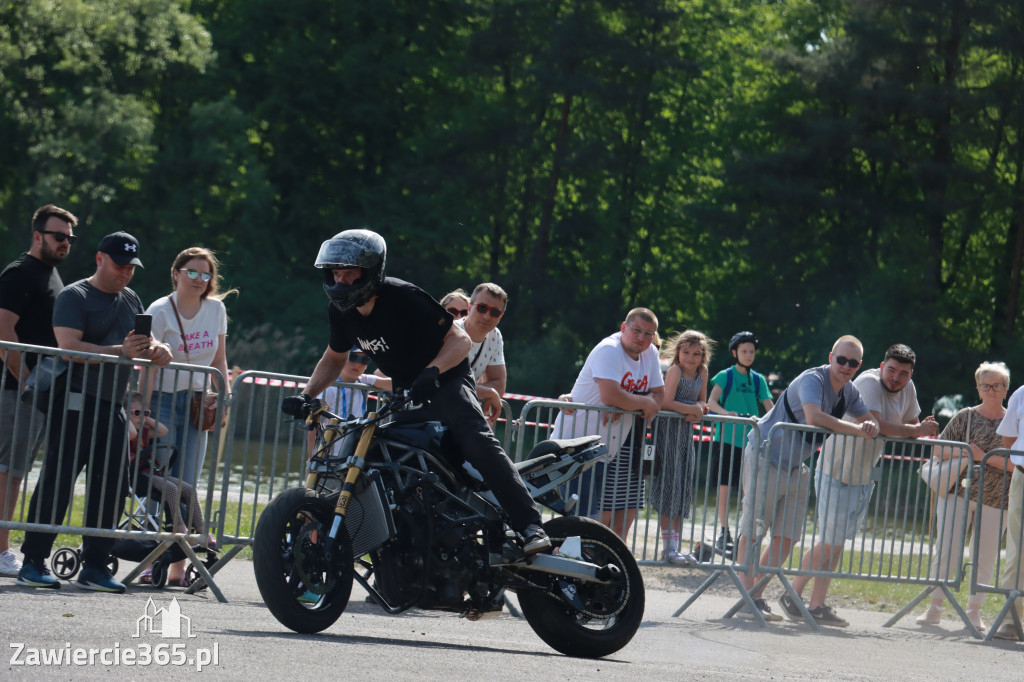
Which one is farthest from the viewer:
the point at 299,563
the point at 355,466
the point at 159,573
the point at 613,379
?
the point at 613,379

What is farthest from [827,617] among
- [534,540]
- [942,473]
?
[534,540]

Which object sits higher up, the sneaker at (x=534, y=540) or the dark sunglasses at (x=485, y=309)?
the dark sunglasses at (x=485, y=309)

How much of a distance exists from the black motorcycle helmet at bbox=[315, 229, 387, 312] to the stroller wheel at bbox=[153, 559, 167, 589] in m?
2.88

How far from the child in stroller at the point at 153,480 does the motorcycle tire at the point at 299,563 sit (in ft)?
6.70

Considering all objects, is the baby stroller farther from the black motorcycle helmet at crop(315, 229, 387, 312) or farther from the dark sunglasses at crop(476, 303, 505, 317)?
the black motorcycle helmet at crop(315, 229, 387, 312)

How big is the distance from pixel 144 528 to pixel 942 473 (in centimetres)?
578

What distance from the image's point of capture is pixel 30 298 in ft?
27.5

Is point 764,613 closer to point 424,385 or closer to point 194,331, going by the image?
point 194,331

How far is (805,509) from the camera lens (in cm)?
1023

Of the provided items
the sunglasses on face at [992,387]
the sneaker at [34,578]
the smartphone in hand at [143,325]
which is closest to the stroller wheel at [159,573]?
the sneaker at [34,578]

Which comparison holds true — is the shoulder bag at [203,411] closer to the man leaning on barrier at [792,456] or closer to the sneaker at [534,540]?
the sneaker at [534,540]

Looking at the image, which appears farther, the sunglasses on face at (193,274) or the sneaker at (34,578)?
the sunglasses on face at (193,274)

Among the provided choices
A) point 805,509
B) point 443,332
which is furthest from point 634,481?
point 443,332

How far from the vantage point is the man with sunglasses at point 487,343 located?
876 cm
